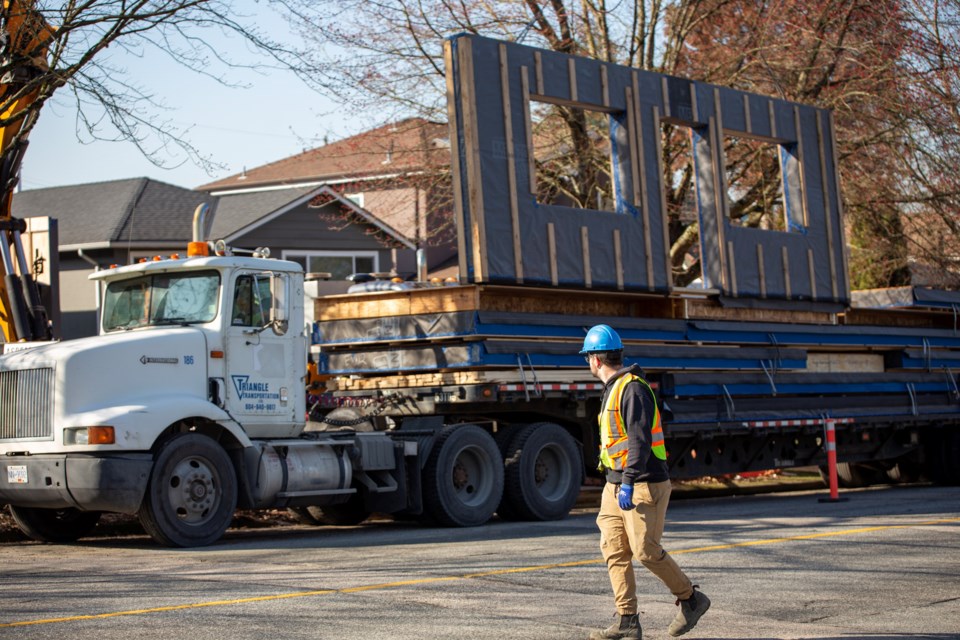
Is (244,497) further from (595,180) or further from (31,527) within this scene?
(595,180)

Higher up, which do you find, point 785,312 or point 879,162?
point 879,162

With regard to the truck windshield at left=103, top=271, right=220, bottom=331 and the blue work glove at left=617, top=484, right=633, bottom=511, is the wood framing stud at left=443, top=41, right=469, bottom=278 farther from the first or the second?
the blue work glove at left=617, top=484, right=633, bottom=511

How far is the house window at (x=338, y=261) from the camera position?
3247 cm

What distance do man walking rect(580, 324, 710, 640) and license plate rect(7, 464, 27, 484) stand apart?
667cm

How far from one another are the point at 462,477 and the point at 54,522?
172 inches

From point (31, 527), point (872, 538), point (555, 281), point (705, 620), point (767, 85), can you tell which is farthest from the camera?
point (767, 85)

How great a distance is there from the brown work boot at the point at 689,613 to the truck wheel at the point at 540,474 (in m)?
7.35

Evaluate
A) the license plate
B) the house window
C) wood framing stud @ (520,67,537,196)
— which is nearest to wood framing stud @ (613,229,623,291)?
wood framing stud @ (520,67,537,196)

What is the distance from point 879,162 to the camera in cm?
2264

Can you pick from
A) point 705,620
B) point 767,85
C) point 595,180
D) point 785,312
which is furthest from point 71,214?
point 705,620

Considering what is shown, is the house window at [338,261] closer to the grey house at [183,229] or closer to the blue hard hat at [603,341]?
the grey house at [183,229]

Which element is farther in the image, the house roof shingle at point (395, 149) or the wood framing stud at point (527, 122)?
the house roof shingle at point (395, 149)

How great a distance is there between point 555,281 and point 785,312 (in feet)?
16.4

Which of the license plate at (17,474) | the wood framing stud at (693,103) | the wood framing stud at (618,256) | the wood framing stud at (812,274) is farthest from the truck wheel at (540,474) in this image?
the wood framing stud at (812,274)
